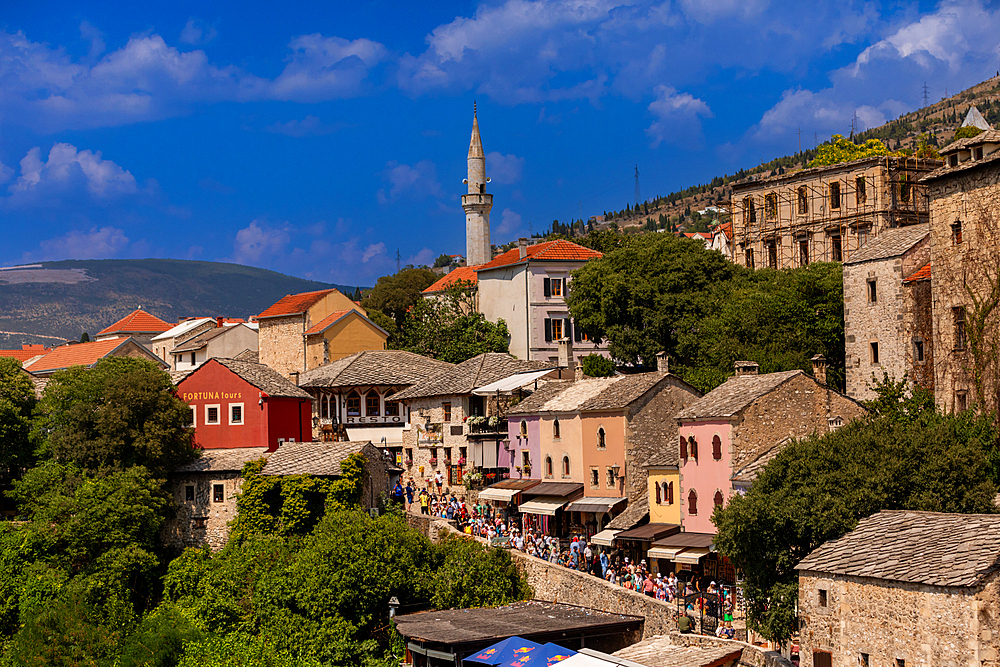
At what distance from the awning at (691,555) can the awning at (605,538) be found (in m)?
3.71

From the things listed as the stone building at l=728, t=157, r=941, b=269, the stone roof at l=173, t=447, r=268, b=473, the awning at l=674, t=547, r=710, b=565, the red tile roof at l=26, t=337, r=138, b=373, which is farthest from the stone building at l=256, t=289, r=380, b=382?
the awning at l=674, t=547, r=710, b=565

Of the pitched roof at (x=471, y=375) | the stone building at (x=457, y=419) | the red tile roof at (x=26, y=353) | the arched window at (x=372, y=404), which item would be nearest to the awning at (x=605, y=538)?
the stone building at (x=457, y=419)

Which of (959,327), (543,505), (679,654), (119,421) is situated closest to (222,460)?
(119,421)

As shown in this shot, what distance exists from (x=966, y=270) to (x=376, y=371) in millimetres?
36171

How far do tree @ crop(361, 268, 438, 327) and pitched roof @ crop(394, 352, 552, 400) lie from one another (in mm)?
36571

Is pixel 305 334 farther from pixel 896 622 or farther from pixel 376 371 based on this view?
pixel 896 622

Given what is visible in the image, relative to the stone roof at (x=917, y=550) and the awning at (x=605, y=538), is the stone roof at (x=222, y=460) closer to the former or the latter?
the awning at (x=605, y=538)

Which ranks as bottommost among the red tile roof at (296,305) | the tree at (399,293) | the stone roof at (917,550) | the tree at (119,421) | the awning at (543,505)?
the awning at (543,505)

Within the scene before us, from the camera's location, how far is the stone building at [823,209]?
63375 millimetres

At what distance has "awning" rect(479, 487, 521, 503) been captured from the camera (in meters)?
49.5

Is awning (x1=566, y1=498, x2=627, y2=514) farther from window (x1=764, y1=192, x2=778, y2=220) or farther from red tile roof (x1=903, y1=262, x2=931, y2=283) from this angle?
window (x1=764, y1=192, x2=778, y2=220)

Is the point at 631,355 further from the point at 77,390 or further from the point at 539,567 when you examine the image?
the point at 77,390

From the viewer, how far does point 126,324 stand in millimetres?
109125

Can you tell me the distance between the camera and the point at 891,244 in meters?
43.6
